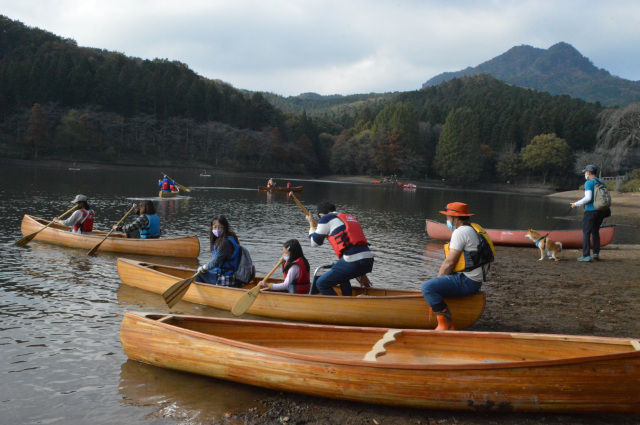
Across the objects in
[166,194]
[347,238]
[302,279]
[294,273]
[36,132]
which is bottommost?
[302,279]

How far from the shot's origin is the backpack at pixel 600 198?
12.8 meters

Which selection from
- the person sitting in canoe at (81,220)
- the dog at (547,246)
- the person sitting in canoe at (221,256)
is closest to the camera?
the person sitting in canoe at (221,256)

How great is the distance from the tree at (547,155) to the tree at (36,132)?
9021cm

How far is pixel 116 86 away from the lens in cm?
9750

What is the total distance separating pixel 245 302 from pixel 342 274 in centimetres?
174

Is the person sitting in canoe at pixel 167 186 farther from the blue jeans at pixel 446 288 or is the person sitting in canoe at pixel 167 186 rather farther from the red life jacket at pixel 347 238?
the blue jeans at pixel 446 288

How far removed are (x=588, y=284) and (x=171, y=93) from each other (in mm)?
105591

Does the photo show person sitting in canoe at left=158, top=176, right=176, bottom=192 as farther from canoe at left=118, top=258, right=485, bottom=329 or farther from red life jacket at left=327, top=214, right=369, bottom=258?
red life jacket at left=327, top=214, right=369, bottom=258

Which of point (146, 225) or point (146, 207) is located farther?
point (146, 225)

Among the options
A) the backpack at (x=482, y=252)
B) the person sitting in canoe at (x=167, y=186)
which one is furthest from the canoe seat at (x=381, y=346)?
the person sitting in canoe at (x=167, y=186)

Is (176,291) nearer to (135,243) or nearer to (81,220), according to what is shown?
(135,243)

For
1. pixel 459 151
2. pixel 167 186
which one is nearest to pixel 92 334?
pixel 167 186

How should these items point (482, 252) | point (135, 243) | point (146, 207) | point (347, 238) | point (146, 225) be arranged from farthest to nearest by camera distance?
point (146, 225) < point (135, 243) < point (146, 207) < point (347, 238) < point (482, 252)

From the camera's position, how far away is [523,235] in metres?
18.8
